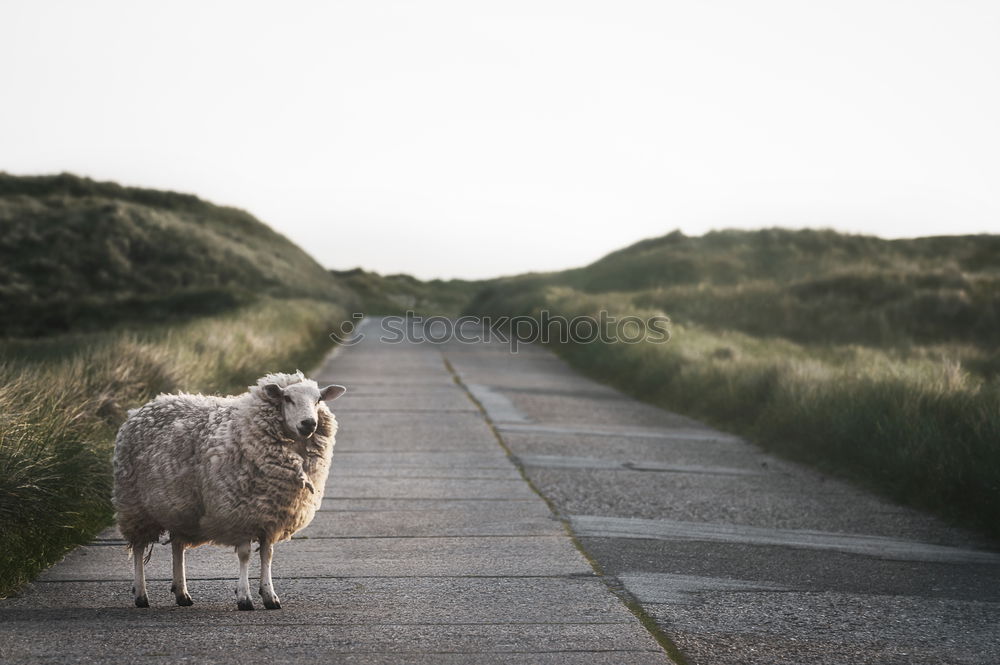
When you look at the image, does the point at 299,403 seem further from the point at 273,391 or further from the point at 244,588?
the point at 244,588

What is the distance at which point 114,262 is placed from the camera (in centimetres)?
6006

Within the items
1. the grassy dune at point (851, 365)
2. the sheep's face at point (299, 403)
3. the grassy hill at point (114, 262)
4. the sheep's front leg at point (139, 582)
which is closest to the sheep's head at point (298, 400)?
the sheep's face at point (299, 403)

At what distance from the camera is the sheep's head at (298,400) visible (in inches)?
209

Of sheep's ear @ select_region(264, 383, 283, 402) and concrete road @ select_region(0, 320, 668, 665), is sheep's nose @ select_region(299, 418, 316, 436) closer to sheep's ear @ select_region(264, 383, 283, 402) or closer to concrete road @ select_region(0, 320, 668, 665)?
sheep's ear @ select_region(264, 383, 283, 402)

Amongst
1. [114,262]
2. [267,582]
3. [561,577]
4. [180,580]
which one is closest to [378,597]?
[267,582]

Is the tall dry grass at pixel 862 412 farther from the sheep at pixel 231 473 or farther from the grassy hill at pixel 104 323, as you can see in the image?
the grassy hill at pixel 104 323

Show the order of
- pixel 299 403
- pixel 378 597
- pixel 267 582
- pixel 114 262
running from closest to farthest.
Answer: pixel 299 403
pixel 267 582
pixel 378 597
pixel 114 262

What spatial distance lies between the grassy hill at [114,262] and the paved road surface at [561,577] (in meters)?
37.0

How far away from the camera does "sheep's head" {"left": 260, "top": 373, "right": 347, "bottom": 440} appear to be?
530cm

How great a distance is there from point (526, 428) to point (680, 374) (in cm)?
542

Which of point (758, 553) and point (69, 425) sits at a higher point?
point (69, 425)

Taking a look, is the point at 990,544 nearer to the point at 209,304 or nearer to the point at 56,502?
the point at 56,502

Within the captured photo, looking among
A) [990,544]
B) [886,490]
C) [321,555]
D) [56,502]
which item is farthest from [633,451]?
[56,502]

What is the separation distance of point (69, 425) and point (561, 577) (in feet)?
16.1
